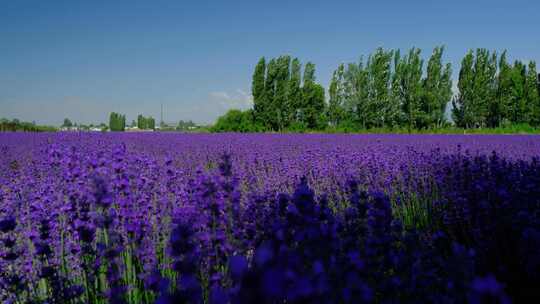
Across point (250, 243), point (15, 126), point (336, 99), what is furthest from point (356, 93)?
point (250, 243)

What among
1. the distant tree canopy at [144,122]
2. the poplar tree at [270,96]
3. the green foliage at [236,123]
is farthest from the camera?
the distant tree canopy at [144,122]

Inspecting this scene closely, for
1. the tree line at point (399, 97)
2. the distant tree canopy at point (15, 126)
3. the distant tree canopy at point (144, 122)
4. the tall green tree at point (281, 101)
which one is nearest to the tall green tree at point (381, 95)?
the tree line at point (399, 97)

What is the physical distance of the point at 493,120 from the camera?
30.0m

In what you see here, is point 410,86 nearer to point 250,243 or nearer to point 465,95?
point 465,95

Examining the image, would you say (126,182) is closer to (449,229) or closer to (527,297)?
(527,297)

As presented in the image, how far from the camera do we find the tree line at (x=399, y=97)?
28828 mm

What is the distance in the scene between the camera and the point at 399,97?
97.3ft

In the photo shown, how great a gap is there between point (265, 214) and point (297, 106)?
2896cm

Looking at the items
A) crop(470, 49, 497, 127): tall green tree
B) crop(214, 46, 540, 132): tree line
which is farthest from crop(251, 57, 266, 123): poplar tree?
crop(470, 49, 497, 127): tall green tree

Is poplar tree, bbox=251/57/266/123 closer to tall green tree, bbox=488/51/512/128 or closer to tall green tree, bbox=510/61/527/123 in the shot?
tall green tree, bbox=488/51/512/128

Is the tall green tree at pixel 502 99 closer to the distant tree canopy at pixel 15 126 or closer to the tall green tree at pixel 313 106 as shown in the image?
the tall green tree at pixel 313 106

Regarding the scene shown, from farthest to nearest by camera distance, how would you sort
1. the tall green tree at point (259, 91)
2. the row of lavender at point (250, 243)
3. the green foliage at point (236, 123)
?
1. the tall green tree at point (259, 91)
2. the green foliage at point (236, 123)
3. the row of lavender at point (250, 243)

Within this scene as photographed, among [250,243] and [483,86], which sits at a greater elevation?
[483,86]

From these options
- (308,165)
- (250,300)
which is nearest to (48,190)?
(250,300)
